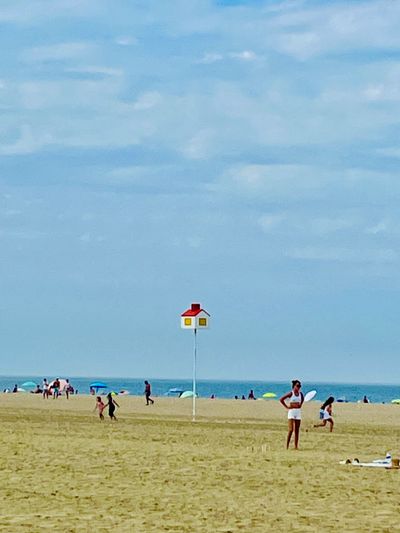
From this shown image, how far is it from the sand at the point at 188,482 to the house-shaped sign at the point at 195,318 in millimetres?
7265

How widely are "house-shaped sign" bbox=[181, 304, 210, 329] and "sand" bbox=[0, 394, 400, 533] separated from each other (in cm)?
727

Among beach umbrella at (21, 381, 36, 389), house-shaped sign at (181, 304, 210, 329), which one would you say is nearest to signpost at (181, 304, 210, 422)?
house-shaped sign at (181, 304, 210, 329)

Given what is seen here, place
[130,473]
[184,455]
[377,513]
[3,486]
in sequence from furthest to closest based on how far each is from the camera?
[184,455] → [130,473] → [3,486] → [377,513]

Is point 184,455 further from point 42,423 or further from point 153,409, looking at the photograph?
point 153,409

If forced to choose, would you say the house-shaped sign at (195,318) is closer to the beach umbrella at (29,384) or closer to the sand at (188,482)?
the sand at (188,482)

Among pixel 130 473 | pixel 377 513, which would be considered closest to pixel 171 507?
pixel 377 513

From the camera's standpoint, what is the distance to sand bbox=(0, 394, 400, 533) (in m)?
13.4

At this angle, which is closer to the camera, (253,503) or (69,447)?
(253,503)

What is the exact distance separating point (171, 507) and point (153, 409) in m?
38.6

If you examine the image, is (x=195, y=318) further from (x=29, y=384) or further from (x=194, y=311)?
(x=29, y=384)

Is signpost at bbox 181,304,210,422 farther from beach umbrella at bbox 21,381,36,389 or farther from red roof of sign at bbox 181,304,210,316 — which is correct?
beach umbrella at bbox 21,381,36,389

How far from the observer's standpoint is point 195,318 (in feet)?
128

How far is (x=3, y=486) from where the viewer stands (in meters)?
16.4

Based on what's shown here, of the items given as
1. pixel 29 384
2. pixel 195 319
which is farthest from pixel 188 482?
pixel 29 384
